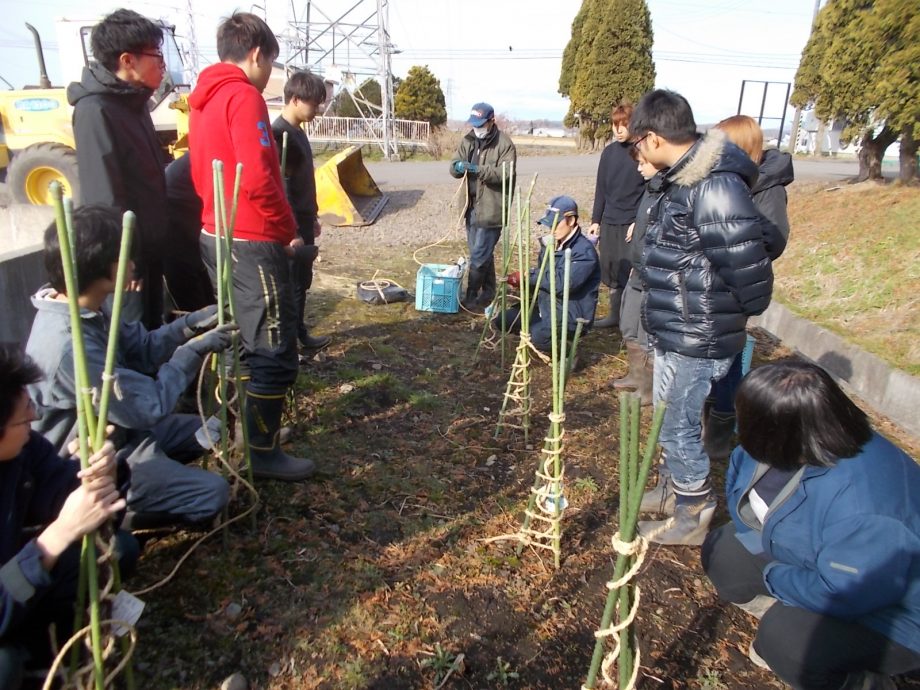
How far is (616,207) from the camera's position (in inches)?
197

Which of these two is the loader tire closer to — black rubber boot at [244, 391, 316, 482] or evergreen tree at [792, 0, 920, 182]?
black rubber boot at [244, 391, 316, 482]

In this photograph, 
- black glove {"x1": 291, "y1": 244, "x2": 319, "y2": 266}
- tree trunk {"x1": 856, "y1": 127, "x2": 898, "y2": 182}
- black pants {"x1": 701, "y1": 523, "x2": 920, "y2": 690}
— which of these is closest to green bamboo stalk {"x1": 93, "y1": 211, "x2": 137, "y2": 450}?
black glove {"x1": 291, "y1": 244, "x2": 319, "y2": 266}

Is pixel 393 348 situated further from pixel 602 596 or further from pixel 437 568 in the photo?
pixel 602 596

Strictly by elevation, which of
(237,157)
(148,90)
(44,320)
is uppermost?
(148,90)

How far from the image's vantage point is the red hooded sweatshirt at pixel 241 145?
2.56 metres

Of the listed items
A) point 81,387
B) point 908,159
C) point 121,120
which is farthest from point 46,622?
point 908,159

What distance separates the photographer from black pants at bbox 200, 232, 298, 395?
8.77ft

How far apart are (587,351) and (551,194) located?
7.92 meters

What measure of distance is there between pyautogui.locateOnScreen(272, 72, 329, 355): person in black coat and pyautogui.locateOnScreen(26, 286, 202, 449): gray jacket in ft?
5.51

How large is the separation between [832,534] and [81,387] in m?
2.01

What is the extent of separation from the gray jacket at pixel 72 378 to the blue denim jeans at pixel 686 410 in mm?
1936

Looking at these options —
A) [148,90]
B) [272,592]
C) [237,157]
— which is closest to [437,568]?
[272,592]

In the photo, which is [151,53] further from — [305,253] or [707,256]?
[707,256]

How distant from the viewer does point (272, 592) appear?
234 centimetres
